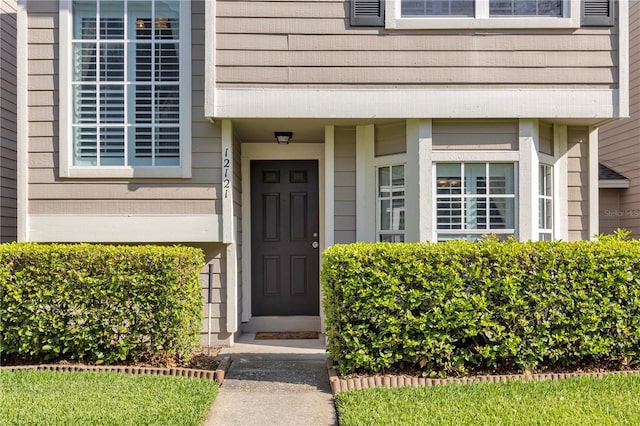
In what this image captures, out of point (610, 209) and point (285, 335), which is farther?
point (610, 209)

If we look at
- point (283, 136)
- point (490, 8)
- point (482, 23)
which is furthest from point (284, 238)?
point (490, 8)

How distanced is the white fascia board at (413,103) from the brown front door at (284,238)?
146 centimetres

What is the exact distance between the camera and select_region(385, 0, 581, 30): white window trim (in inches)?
198

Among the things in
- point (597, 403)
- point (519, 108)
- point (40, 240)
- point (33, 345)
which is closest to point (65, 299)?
point (33, 345)

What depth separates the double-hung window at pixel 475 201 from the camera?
202 inches

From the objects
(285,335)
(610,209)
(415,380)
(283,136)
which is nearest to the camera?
(415,380)

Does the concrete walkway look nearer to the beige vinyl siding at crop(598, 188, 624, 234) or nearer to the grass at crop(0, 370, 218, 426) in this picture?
the grass at crop(0, 370, 218, 426)

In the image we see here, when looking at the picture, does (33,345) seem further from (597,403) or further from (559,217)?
(559,217)

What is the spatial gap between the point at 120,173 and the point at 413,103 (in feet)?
10.2

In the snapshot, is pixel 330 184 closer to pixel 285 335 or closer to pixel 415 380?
pixel 285 335

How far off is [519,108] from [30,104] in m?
5.08

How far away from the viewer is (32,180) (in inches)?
208

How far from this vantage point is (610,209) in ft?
27.7

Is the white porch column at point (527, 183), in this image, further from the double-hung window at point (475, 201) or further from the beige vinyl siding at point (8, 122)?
the beige vinyl siding at point (8, 122)
